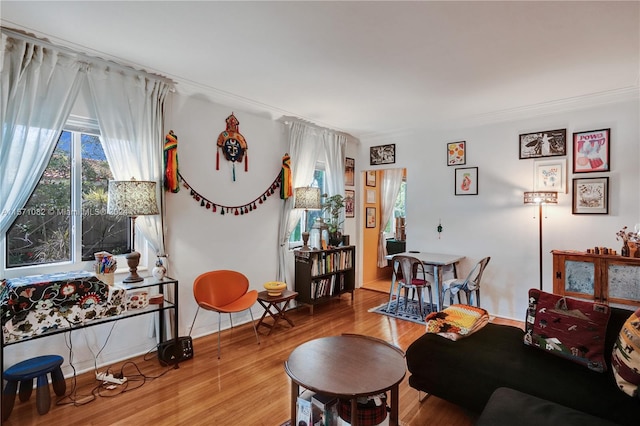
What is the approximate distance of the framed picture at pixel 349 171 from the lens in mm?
5500

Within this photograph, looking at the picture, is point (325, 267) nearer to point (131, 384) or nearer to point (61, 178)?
point (131, 384)

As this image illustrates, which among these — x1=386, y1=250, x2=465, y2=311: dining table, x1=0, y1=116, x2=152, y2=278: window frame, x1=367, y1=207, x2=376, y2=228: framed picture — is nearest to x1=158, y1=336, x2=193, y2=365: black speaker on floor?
x1=0, y1=116, x2=152, y2=278: window frame

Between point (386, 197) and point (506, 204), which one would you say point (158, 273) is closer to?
point (506, 204)

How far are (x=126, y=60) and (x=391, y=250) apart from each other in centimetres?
513

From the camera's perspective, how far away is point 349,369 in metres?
1.84

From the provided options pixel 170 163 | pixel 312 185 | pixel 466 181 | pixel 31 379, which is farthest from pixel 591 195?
pixel 31 379

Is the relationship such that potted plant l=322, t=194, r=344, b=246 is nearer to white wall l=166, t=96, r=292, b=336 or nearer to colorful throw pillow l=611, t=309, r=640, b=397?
white wall l=166, t=96, r=292, b=336

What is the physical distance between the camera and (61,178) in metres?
2.73

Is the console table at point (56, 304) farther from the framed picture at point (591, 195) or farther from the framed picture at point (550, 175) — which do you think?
the framed picture at point (591, 195)

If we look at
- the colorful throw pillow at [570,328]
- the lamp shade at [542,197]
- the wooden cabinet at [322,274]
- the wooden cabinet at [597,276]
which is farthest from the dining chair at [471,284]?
the colorful throw pillow at [570,328]

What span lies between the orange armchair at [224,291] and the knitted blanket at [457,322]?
1.78 m

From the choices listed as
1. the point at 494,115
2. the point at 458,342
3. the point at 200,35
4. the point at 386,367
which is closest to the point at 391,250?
the point at 494,115

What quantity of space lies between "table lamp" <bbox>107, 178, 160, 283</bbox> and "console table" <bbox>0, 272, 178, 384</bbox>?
10.1 inches

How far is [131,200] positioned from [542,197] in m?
4.25
